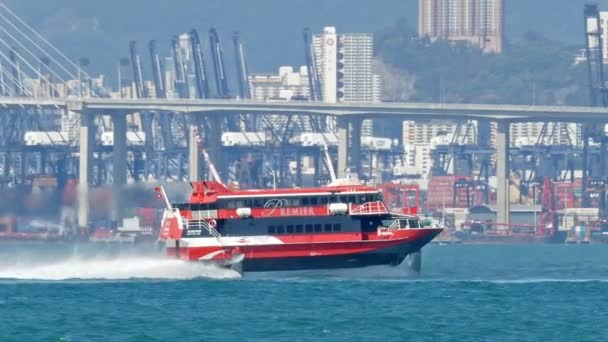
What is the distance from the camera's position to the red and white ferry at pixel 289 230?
80.9m

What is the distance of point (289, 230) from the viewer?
8106 centimetres

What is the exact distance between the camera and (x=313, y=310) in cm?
6706

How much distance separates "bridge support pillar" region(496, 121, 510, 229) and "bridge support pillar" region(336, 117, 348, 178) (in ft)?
47.9

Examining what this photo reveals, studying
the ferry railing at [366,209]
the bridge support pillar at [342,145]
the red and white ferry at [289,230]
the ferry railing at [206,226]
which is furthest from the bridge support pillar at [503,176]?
the ferry railing at [206,226]

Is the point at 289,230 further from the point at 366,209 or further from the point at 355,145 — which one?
the point at 355,145

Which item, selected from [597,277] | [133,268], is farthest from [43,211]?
[597,277]

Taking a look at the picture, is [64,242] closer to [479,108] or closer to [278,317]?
[479,108]

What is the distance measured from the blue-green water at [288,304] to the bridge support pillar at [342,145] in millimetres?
91181

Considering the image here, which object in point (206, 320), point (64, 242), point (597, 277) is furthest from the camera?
point (64, 242)

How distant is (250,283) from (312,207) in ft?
15.0

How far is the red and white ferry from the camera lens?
266 feet

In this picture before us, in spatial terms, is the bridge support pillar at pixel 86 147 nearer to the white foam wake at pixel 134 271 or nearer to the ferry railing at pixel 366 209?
the white foam wake at pixel 134 271

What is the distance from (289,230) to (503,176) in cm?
11014

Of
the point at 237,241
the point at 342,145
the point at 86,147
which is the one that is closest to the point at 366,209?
the point at 237,241
